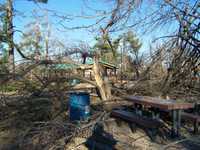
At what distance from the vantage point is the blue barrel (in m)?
5.93

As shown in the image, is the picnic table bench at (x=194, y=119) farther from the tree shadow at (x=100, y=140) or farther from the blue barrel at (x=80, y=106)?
the blue barrel at (x=80, y=106)

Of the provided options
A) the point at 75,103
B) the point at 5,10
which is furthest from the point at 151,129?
the point at 5,10

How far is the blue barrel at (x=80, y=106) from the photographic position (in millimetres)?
5930

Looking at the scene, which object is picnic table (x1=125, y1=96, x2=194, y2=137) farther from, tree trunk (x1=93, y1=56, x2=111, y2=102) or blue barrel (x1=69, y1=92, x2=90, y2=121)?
tree trunk (x1=93, y1=56, x2=111, y2=102)

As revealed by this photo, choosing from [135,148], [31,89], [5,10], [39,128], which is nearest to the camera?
[135,148]

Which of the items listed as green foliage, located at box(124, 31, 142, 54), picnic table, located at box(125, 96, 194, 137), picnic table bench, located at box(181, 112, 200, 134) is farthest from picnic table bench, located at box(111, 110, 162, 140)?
green foliage, located at box(124, 31, 142, 54)

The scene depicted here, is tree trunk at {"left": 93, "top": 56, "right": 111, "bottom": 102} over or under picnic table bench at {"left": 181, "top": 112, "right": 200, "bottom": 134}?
over

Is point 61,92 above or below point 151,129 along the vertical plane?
above

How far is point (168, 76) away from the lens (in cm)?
827

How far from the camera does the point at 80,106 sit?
595 centimetres

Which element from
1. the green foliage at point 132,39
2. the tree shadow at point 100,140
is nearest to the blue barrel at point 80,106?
the tree shadow at point 100,140

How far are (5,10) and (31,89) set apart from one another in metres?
15.5

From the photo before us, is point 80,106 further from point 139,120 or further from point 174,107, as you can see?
point 174,107

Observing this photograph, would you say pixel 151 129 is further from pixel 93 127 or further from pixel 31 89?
pixel 31 89
